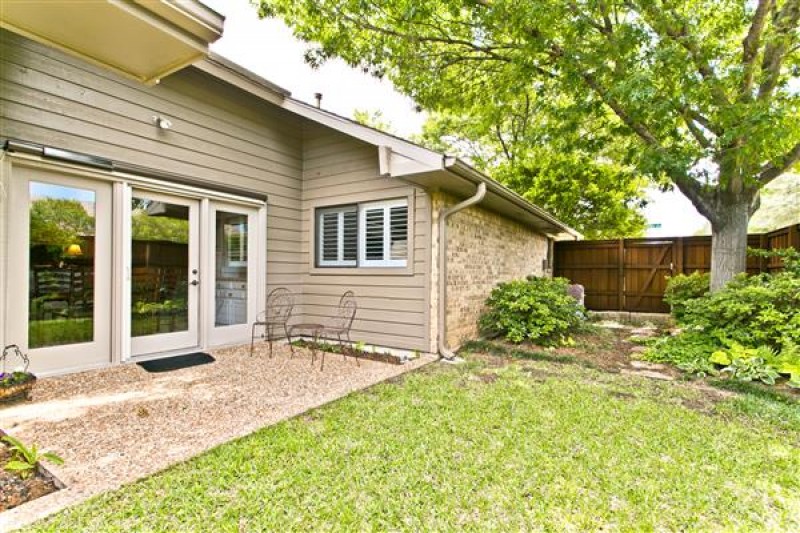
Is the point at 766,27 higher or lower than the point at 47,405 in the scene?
higher

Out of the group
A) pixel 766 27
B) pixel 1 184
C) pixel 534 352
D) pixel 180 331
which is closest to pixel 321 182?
pixel 180 331

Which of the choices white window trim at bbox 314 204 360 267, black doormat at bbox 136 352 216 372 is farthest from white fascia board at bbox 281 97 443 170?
black doormat at bbox 136 352 216 372

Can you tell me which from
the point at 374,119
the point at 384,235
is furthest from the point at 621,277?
the point at 374,119

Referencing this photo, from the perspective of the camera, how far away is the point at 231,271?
5.64m

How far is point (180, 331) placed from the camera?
5.05 meters

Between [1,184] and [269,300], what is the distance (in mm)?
3318

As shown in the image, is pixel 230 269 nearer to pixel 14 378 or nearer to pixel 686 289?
pixel 14 378

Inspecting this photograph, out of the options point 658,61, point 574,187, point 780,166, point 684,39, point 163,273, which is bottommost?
point 163,273

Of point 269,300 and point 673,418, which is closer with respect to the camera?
point 673,418

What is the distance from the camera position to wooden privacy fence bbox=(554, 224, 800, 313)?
948 cm

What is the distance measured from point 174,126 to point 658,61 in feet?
21.8

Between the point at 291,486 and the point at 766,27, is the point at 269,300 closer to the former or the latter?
the point at 291,486

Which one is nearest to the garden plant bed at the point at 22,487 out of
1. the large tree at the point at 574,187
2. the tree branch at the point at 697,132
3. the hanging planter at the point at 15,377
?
the hanging planter at the point at 15,377

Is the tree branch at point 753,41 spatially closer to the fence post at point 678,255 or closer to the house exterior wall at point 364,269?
the fence post at point 678,255
